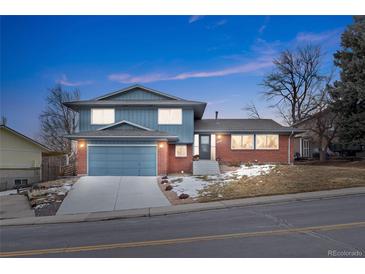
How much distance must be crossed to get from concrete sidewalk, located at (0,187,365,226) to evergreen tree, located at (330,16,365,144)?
12.9 meters

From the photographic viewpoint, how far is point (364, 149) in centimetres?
3709

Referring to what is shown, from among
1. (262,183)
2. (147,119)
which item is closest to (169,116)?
(147,119)

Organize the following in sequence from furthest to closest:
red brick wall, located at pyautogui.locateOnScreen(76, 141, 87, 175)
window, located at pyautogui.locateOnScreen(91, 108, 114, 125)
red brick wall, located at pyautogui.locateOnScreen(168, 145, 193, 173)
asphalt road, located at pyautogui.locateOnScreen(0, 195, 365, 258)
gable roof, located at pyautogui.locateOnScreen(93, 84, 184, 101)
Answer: gable roof, located at pyautogui.locateOnScreen(93, 84, 184, 101) → window, located at pyautogui.locateOnScreen(91, 108, 114, 125) → red brick wall, located at pyautogui.locateOnScreen(168, 145, 193, 173) → red brick wall, located at pyautogui.locateOnScreen(76, 141, 87, 175) → asphalt road, located at pyautogui.locateOnScreen(0, 195, 365, 258)

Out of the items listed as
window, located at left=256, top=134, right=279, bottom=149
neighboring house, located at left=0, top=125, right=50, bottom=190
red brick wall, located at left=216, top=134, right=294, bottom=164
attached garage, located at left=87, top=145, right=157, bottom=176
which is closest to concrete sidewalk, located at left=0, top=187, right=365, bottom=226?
attached garage, located at left=87, top=145, right=157, bottom=176

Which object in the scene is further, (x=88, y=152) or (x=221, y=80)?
(x=221, y=80)

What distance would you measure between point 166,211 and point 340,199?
274 inches

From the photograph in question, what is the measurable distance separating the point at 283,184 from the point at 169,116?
11.8 m

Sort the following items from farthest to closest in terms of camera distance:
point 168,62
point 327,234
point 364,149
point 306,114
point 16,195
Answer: point 306,114
point 364,149
point 168,62
point 16,195
point 327,234

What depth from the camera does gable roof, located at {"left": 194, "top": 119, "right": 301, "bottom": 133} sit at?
27.4 m

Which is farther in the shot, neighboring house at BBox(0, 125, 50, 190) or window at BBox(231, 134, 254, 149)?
window at BBox(231, 134, 254, 149)

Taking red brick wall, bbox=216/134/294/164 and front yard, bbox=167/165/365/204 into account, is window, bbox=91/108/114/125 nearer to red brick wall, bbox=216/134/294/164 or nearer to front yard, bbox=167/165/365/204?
red brick wall, bbox=216/134/294/164

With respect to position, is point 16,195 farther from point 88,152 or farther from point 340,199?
point 340,199

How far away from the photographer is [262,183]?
58.4 feet

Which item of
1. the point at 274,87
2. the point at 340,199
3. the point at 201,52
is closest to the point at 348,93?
the point at 201,52
